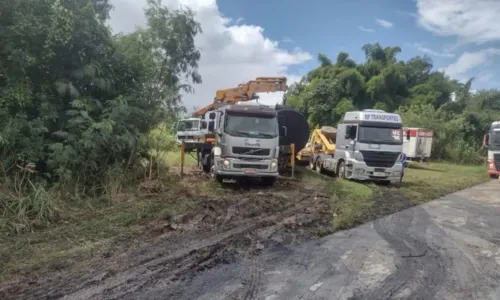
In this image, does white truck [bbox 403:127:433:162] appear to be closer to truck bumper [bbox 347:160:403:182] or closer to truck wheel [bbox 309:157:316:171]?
truck wheel [bbox 309:157:316:171]

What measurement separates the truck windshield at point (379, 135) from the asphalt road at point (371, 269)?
235 inches

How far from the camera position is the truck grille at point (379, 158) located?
1388 centimetres

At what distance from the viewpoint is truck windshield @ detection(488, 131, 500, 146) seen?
17656mm

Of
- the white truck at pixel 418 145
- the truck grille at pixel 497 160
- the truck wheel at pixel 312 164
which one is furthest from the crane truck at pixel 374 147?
the white truck at pixel 418 145

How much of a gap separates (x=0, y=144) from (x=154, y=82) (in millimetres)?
5302

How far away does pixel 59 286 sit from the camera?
448 cm

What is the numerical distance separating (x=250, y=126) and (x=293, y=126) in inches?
148

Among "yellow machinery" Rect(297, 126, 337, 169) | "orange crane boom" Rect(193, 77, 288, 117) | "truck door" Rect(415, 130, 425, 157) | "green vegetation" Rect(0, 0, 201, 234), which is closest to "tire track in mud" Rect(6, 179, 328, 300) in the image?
"green vegetation" Rect(0, 0, 201, 234)

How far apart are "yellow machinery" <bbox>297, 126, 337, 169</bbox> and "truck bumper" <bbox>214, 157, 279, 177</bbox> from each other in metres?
6.33

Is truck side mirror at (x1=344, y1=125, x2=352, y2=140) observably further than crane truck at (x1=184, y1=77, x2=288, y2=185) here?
Yes

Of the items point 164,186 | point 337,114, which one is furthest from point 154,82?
point 337,114

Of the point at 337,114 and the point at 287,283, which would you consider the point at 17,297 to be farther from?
the point at 337,114

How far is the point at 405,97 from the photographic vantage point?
125 ft

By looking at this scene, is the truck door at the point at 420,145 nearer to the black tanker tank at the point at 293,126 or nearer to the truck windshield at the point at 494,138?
the truck windshield at the point at 494,138
